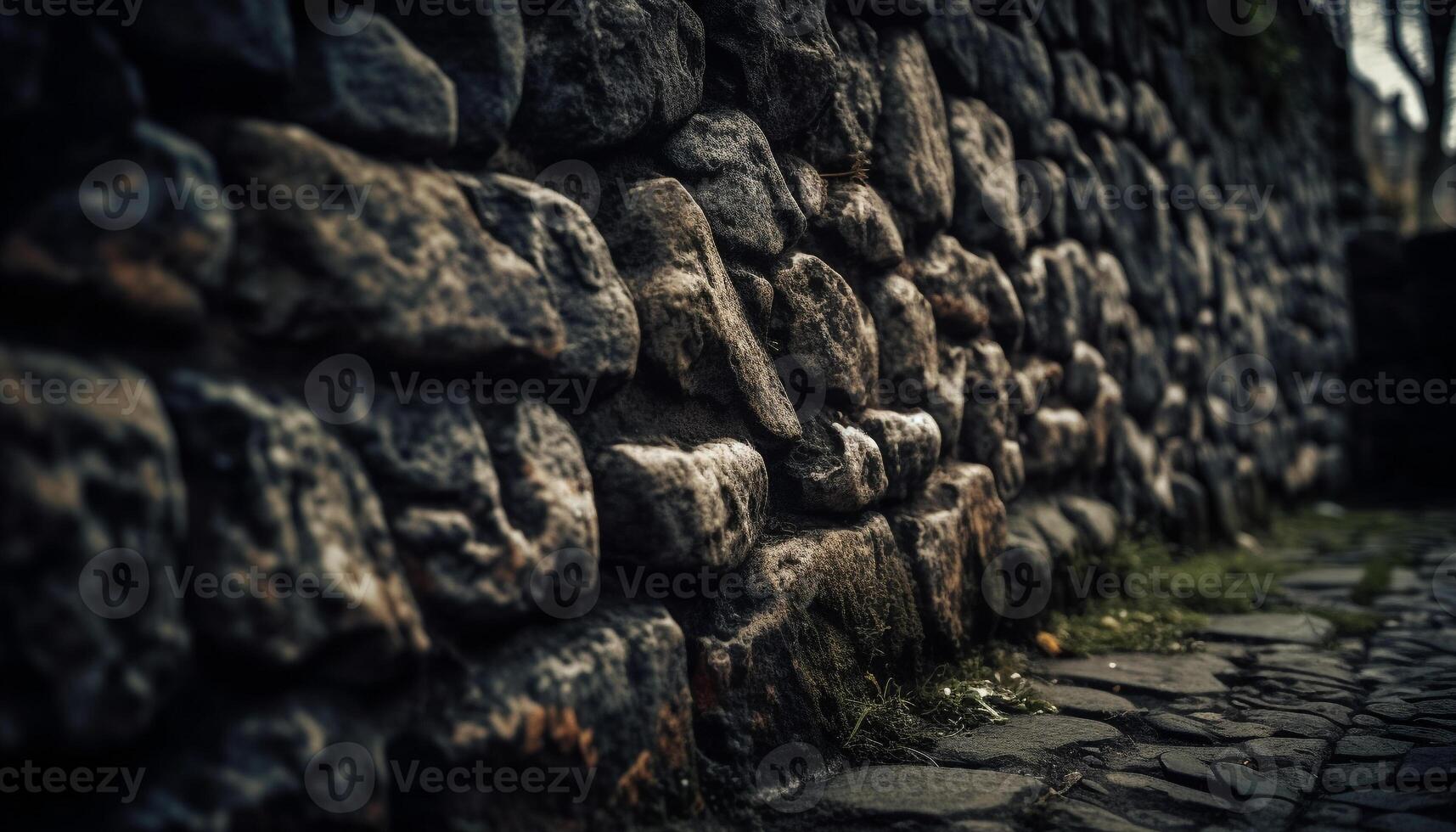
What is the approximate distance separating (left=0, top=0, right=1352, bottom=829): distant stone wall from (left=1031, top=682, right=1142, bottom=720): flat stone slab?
0.24 meters

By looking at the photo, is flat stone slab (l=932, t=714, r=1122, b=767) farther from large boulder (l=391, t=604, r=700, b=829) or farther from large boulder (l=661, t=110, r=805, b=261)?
large boulder (l=661, t=110, r=805, b=261)

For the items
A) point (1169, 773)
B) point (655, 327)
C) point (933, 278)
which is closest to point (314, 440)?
point (655, 327)

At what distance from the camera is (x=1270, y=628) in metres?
2.95

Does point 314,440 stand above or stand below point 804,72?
below

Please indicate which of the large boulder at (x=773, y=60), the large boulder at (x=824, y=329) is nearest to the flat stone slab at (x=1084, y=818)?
the large boulder at (x=824, y=329)

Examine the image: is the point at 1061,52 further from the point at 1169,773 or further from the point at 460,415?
the point at 460,415

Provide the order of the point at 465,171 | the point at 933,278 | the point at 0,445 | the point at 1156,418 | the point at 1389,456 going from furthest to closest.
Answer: the point at 1389,456
the point at 1156,418
the point at 933,278
the point at 465,171
the point at 0,445

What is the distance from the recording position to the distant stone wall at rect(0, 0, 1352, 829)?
910 mm

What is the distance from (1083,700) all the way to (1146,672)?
0.37 meters

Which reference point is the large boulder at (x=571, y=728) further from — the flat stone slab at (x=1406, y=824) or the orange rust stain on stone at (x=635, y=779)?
the flat stone slab at (x=1406, y=824)

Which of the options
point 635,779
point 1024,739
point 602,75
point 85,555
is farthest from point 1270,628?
point 85,555

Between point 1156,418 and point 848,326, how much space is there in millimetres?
2528

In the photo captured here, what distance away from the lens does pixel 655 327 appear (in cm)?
160

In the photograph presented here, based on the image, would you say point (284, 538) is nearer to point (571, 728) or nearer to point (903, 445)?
point (571, 728)
